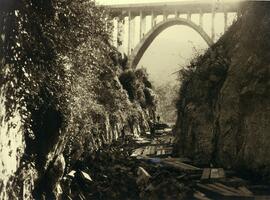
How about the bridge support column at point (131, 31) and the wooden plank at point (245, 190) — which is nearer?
the wooden plank at point (245, 190)

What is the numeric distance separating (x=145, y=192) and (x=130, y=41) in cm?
4104

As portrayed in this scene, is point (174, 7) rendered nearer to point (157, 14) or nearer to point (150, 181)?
point (157, 14)

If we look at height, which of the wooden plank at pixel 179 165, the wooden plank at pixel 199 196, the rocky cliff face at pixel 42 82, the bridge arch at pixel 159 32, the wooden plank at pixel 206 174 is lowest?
the wooden plank at pixel 199 196

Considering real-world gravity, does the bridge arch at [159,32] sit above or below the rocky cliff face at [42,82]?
above

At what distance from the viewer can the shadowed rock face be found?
1559 centimetres

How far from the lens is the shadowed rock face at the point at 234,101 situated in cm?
1559

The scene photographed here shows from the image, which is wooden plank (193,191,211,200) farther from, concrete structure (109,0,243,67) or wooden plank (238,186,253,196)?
concrete structure (109,0,243,67)

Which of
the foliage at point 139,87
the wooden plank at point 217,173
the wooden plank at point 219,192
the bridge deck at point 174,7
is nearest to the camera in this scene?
the wooden plank at point 219,192

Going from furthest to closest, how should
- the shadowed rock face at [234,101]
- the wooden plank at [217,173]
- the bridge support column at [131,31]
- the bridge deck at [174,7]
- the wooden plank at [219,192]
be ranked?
the bridge support column at [131,31], the bridge deck at [174,7], the shadowed rock face at [234,101], the wooden plank at [217,173], the wooden plank at [219,192]

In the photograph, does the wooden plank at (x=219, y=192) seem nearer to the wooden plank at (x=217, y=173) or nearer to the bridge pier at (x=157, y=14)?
the wooden plank at (x=217, y=173)

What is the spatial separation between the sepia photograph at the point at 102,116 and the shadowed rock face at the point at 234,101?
4cm

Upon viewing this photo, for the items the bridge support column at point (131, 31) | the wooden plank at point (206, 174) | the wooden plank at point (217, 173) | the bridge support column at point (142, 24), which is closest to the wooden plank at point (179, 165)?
the wooden plank at point (206, 174)

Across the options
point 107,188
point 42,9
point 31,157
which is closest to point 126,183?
point 107,188

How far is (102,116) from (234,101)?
9.53 metres
